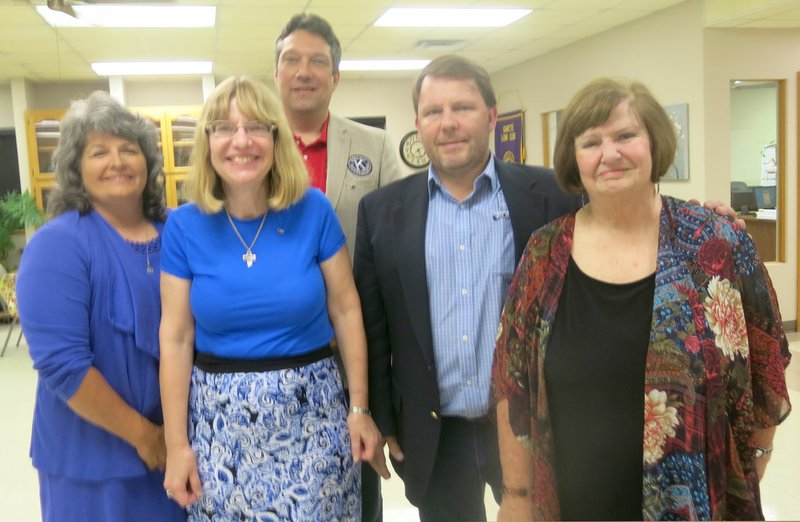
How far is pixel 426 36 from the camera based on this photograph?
688cm

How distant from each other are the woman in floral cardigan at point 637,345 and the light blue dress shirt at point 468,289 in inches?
8.1

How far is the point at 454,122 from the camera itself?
177 cm

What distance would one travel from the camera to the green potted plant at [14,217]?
25.1 feet

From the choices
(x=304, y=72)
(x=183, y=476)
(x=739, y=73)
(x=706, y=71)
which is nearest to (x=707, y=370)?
(x=183, y=476)

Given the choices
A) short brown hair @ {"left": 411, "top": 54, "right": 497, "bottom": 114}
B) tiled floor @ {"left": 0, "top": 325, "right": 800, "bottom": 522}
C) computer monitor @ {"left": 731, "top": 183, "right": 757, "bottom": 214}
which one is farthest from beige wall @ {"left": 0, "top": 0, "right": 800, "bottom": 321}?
short brown hair @ {"left": 411, "top": 54, "right": 497, "bottom": 114}

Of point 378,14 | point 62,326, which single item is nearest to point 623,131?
point 62,326

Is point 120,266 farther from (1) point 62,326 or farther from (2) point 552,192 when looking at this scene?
(2) point 552,192

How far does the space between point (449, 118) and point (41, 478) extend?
1.41m

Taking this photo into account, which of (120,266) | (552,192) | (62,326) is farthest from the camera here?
(552,192)

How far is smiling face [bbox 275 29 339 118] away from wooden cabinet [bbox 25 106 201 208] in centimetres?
615

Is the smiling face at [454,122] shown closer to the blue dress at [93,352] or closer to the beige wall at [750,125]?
the blue dress at [93,352]

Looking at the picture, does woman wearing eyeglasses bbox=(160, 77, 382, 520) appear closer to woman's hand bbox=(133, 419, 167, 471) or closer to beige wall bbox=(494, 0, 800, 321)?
woman's hand bbox=(133, 419, 167, 471)

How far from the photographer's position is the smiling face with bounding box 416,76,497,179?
1.78 m

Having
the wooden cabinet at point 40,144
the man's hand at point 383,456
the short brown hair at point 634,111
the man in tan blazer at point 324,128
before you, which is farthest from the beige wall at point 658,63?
the wooden cabinet at point 40,144
